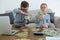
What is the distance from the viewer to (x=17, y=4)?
4.61 m

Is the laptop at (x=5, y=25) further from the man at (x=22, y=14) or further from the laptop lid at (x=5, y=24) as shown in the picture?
the man at (x=22, y=14)

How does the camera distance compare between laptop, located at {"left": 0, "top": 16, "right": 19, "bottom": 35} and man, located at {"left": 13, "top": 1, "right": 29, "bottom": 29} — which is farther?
man, located at {"left": 13, "top": 1, "right": 29, "bottom": 29}

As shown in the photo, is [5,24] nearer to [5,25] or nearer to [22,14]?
[5,25]

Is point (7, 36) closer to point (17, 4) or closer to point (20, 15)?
point (20, 15)

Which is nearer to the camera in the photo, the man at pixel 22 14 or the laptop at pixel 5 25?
the laptop at pixel 5 25

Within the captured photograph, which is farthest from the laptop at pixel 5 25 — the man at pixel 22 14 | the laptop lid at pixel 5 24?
the man at pixel 22 14

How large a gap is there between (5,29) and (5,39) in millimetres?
233

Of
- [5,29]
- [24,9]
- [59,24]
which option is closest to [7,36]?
[5,29]

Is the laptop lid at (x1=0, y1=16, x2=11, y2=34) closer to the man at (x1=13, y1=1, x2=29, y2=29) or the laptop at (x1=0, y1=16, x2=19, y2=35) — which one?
the laptop at (x1=0, y1=16, x2=19, y2=35)

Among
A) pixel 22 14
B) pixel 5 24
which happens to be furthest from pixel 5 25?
pixel 22 14

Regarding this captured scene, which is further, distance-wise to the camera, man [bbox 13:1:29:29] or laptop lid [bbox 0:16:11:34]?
man [bbox 13:1:29:29]

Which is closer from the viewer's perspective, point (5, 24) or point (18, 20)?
point (5, 24)

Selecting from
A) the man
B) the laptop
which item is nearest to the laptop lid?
the laptop

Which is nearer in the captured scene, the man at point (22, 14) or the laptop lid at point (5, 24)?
the laptop lid at point (5, 24)
